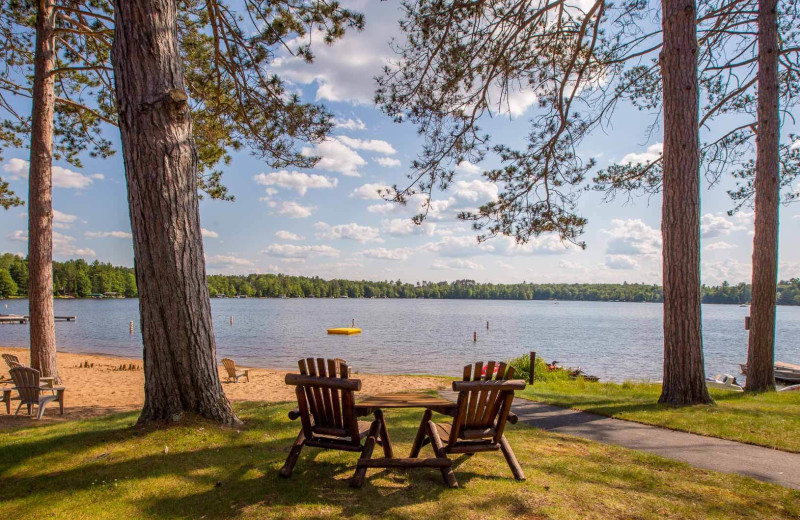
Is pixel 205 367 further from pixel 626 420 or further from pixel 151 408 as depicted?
pixel 626 420

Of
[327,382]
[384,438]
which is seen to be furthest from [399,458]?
[327,382]

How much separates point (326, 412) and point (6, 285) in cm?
12188

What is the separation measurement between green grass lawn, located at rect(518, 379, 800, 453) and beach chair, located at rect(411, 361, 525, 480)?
3130mm

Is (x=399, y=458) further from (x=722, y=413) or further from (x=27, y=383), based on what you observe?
(x=27, y=383)

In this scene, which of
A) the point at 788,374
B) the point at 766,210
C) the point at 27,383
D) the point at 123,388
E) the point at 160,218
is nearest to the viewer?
the point at 160,218

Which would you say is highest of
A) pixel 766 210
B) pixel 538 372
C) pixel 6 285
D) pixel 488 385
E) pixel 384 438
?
pixel 766 210

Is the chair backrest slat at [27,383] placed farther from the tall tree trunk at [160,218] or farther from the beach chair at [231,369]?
the beach chair at [231,369]

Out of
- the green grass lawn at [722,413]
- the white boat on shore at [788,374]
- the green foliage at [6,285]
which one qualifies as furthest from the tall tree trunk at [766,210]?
the green foliage at [6,285]

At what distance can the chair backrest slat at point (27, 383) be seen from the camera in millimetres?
6988

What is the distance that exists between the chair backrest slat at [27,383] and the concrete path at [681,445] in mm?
7141

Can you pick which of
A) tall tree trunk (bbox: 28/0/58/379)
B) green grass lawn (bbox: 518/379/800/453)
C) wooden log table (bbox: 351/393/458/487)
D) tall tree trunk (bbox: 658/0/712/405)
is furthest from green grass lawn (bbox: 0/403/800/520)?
tall tree trunk (bbox: 28/0/58/379)

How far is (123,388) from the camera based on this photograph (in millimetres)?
12094

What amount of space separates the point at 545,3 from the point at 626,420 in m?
7.29

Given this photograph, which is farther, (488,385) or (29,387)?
(29,387)
